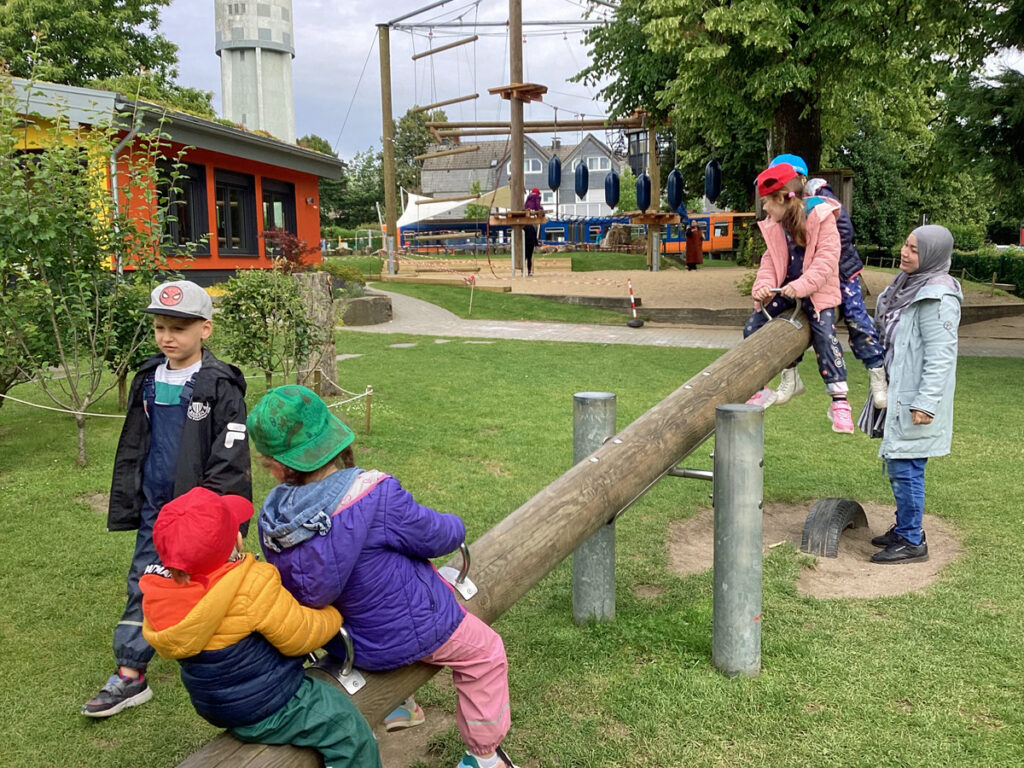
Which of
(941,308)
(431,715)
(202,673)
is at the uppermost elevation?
(941,308)

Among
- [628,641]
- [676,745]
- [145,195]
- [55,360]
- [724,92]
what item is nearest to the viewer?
[676,745]

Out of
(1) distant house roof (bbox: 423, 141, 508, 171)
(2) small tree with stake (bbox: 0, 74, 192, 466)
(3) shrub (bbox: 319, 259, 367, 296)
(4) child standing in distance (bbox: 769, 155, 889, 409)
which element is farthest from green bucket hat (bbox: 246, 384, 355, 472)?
(1) distant house roof (bbox: 423, 141, 508, 171)

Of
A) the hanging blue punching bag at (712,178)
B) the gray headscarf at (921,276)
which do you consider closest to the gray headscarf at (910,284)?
the gray headscarf at (921,276)

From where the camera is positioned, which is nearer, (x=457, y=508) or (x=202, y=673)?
(x=202, y=673)

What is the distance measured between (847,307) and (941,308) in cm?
47

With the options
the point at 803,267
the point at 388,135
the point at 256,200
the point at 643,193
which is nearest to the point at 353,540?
the point at 803,267

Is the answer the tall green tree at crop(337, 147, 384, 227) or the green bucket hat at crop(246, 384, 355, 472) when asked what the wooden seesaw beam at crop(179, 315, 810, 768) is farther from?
the tall green tree at crop(337, 147, 384, 227)

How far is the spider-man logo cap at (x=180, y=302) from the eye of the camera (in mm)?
3314

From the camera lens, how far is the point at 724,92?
15.7m

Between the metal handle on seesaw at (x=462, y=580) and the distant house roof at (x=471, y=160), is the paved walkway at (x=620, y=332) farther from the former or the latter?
→ the distant house roof at (x=471, y=160)

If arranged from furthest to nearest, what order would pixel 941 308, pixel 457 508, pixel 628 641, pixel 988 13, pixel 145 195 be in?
pixel 988 13 → pixel 145 195 → pixel 457 508 → pixel 941 308 → pixel 628 641

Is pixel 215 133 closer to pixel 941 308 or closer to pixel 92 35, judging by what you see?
pixel 92 35

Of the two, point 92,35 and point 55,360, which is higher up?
point 92,35

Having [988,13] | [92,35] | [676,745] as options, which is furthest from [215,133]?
[676,745]
